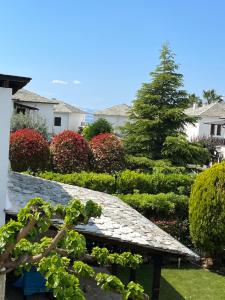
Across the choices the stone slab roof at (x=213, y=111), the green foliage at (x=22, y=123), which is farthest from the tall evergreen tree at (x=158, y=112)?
the stone slab roof at (x=213, y=111)

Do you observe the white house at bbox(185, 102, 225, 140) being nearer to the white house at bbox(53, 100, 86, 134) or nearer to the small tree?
the white house at bbox(53, 100, 86, 134)

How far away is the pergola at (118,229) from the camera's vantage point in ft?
34.5

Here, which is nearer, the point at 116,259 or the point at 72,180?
the point at 116,259

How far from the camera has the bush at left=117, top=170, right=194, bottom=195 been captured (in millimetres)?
19781

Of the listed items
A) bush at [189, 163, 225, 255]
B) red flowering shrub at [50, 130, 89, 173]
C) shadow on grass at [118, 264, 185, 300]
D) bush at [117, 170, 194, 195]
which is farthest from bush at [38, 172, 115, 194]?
bush at [189, 163, 225, 255]

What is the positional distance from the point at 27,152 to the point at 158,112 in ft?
38.2

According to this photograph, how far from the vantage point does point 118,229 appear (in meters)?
11.3

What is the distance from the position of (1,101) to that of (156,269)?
5.22 m

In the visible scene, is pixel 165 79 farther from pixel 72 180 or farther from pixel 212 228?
pixel 212 228

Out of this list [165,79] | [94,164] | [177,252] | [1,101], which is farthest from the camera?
[165,79]

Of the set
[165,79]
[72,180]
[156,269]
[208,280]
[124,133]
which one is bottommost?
[208,280]

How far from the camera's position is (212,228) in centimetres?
1588

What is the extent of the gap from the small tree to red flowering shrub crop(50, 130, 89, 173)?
16.3 m

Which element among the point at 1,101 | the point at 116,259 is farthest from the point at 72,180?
the point at 116,259
